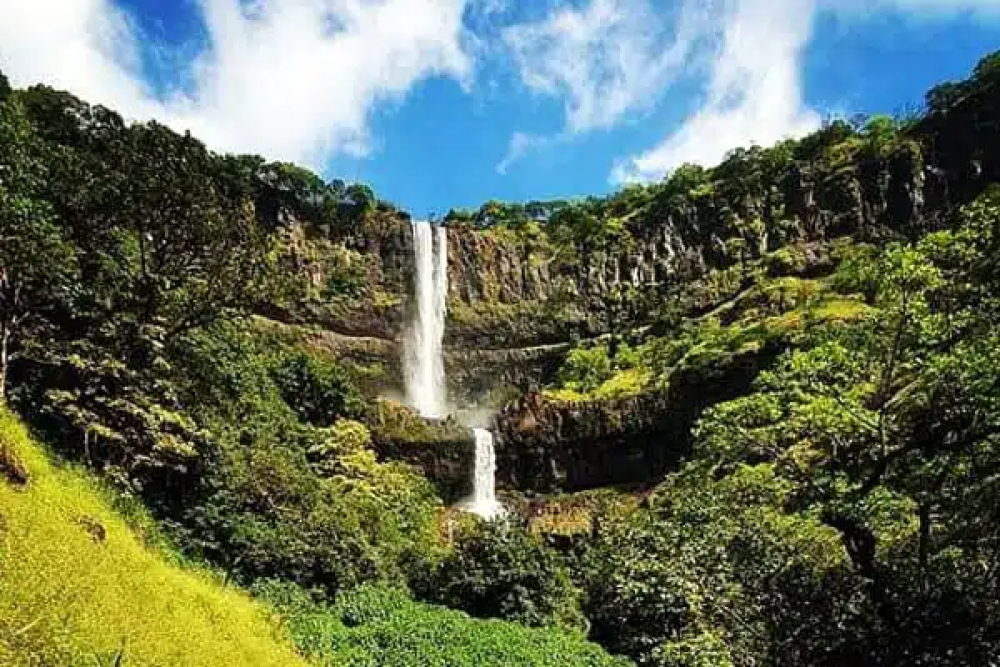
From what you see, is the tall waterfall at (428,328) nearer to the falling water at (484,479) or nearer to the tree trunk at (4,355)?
the falling water at (484,479)

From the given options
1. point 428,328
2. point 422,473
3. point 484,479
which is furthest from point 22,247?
point 428,328

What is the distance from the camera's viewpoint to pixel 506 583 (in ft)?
63.7

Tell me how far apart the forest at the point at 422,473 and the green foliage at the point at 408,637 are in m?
0.08

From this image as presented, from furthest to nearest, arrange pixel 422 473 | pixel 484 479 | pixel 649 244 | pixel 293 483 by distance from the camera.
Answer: pixel 649 244 → pixel 484 479 → pixel 422 473 → pixel 293 483

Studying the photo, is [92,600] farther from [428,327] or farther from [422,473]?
[428,327]

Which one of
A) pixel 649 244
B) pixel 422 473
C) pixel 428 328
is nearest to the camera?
pixel 422 473

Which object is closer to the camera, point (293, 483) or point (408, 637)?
point (408, 637)

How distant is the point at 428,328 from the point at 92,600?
41.6 m

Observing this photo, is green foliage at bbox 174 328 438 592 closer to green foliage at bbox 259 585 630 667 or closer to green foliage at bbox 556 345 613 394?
green foliage at bbox 259 585 630 667

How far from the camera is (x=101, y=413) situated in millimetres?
18000

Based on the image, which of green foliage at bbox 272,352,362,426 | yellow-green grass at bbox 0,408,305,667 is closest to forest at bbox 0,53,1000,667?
yellow-green grass at bbox 0,408,305,667

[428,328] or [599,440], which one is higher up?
[428,328]

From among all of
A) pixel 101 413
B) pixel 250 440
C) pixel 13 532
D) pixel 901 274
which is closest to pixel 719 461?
pixel 901 274

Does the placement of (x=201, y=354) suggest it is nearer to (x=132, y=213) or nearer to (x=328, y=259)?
(x=132, y=213)
